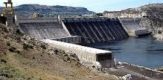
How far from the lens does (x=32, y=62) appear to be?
2366 cm

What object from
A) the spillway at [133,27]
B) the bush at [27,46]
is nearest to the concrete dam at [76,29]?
the spillway at [133,27]

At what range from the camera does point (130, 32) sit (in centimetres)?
11731

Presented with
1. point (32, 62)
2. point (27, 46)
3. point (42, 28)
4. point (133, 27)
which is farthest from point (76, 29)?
point (32, 62)

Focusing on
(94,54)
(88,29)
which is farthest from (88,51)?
(88,29)

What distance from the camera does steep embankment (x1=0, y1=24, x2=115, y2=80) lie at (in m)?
20.4

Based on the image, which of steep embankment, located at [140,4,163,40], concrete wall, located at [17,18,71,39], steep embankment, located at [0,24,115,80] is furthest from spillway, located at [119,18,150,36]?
steep embankment, located at [0,24,115,80]

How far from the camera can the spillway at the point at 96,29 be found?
9525 cm

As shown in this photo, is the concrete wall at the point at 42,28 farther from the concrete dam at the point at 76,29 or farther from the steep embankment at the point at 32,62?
the steep embankment at the point at 32,62

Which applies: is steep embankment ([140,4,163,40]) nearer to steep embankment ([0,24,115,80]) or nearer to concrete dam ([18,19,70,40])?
concrete dam ([18,19,70,40])

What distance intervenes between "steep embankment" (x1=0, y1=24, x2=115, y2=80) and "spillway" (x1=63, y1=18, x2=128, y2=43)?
65106 millimetres

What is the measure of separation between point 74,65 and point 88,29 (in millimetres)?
73620

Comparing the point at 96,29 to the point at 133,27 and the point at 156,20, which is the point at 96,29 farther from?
the point at 156,20

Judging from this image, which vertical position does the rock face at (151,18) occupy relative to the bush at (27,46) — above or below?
below

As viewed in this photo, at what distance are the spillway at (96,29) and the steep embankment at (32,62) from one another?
6511cm
